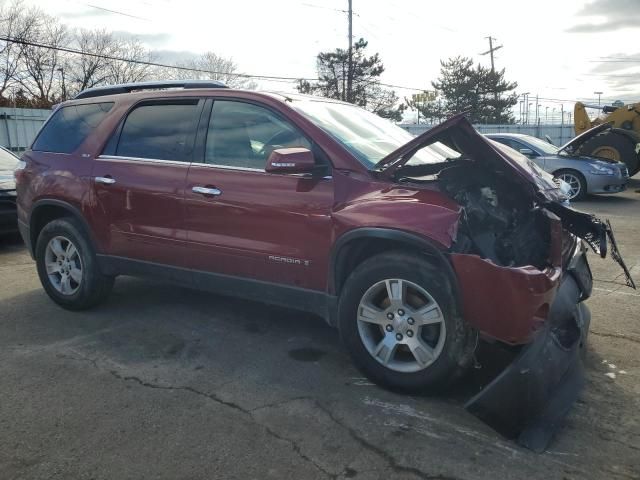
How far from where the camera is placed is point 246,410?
3.15 m

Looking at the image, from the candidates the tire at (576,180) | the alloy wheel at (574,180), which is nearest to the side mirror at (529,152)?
the tire at (576,180)

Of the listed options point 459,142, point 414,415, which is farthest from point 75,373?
point 459,142

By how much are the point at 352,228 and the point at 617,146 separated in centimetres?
1462

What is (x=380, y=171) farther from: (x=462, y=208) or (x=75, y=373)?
(x=75, y=373)

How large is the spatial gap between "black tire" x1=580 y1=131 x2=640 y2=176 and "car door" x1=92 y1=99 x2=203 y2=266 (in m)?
13.8

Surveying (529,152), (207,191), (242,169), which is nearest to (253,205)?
(242,169)

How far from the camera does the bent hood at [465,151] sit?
322 cm

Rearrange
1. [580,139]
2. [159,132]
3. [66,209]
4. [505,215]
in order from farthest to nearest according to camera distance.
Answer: [580,139]
[66,209]
[159,132]
[505,215]

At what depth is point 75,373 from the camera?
144 inches

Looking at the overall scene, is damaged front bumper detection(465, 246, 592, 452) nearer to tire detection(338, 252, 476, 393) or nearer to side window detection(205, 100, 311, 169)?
tire detection(338, 252, 476, 393)

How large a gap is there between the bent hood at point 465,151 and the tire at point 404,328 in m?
0.59

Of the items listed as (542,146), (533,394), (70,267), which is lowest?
(533,394)

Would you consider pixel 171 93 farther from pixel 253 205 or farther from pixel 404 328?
pixel 404 328

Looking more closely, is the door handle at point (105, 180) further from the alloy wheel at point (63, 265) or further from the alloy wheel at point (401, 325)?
the alloy wheel at point (401, 325)
